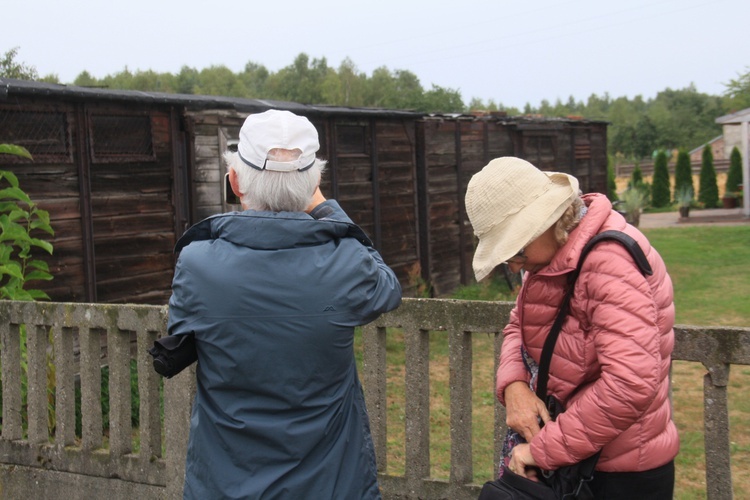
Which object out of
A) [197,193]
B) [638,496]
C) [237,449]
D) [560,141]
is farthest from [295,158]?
[560,141]

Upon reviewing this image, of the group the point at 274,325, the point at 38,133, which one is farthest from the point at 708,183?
the point at 274,325

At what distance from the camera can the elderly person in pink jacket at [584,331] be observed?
2152 mm

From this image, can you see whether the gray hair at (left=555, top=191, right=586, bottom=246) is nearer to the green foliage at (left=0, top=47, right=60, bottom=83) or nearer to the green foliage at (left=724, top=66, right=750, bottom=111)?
the green foliage at (left=0, top=47, right=60, bottom=83)

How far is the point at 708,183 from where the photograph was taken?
Answer: 3447 centimetres

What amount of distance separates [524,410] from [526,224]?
0.54 metres

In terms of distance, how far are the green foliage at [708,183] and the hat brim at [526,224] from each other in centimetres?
3431

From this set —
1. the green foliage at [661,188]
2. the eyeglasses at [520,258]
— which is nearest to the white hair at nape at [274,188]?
the eyeglasses at [520,258]

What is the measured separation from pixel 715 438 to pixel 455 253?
1148cm

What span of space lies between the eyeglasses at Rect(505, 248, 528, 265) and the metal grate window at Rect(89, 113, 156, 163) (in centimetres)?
667

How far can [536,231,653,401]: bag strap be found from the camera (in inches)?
87.7

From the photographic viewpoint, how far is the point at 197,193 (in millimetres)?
9477

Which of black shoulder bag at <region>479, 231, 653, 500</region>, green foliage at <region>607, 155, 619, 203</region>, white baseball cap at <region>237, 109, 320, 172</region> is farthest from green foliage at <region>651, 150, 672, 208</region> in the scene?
white baseball cap at <region>237, 109, 320, 172</region>

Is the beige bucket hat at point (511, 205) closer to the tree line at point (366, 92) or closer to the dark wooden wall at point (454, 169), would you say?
the dark wooden wall at point (454, 169)

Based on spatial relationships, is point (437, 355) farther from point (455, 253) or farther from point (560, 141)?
point (560, 141)
